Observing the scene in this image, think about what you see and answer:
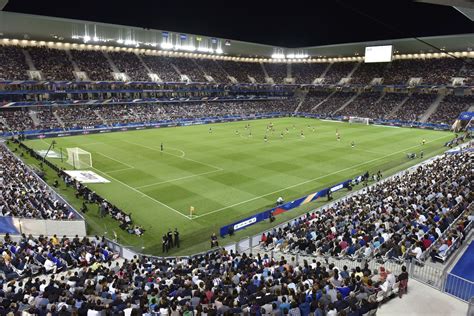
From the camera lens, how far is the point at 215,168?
123 feet

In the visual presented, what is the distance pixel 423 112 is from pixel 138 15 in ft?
195

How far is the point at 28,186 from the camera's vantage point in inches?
1059

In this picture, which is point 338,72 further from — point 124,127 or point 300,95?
point 124,127

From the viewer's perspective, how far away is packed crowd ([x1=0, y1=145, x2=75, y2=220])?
2097 centimetres

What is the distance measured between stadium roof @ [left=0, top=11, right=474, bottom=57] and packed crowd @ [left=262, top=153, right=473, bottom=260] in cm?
3702

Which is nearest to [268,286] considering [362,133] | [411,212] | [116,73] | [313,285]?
[313,285]

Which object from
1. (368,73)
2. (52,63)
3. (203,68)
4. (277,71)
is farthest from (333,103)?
(52,63)

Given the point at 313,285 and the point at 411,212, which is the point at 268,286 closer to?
the point at 313,285

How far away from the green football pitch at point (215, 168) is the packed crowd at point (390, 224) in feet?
17.0

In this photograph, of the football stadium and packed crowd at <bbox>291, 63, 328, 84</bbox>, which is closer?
the football stadium

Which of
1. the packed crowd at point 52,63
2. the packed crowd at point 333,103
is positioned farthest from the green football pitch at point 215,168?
the packed crowd at point 333,103

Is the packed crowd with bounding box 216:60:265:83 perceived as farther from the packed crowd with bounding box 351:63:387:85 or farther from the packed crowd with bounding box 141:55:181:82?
the packed crowd with bounding box 351:63:387:85

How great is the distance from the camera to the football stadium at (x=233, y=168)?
36.9 feet

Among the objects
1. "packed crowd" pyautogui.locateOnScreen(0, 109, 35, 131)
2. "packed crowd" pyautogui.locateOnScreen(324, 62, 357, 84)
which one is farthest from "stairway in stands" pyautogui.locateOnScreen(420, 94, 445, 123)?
"packed crowd" pyautogui.locateOnScreen(0, 109, 35, 131)
